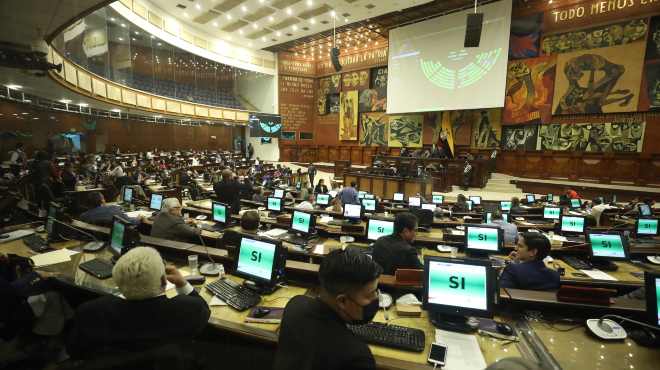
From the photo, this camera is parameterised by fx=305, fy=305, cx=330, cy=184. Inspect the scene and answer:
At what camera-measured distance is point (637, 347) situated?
6.28 ft

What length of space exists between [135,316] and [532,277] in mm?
2924

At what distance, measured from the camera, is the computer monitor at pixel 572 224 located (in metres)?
5.10

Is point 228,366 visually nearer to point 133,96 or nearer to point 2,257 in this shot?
point 2,257

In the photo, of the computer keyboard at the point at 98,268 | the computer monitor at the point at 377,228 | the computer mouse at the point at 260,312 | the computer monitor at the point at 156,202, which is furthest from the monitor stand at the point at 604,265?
the computer monitor at the point at 156,202

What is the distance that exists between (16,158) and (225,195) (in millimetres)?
7894

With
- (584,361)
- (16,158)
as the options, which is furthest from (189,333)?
(16,158)

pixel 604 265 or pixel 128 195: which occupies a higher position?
pixel 128 195

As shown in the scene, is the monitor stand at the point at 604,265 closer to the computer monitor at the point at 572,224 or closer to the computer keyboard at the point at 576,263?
the computer keyboard at the point at 576,263

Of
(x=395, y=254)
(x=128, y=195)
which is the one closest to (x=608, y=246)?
(x=395, y=254)

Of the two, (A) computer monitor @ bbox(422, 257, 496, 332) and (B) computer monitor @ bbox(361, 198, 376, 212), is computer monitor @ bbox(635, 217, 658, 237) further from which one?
(A) computer monitor @ bbox(422, 257, 496, 332)

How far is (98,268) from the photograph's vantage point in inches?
115

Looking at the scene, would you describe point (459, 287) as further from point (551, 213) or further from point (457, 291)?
point (551, 213)

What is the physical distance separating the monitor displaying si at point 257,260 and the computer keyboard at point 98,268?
49.2 inches

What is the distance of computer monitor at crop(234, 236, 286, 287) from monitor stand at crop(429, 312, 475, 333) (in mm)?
1254
